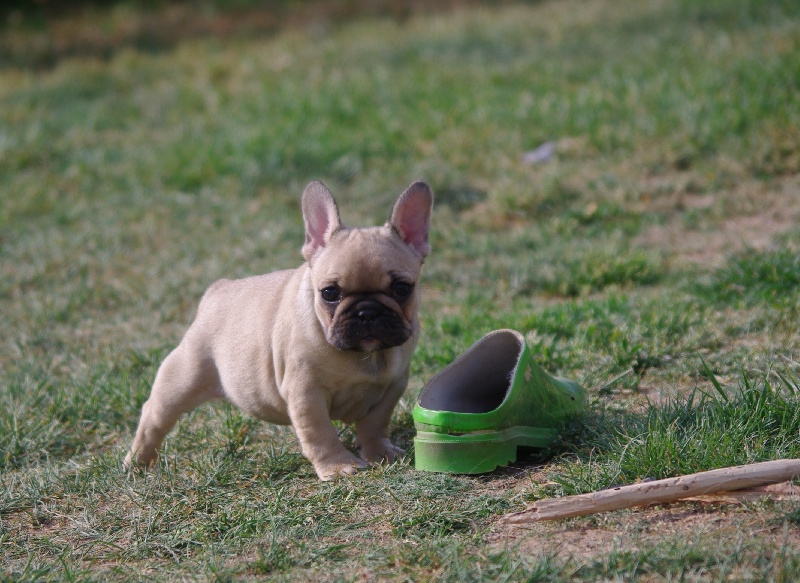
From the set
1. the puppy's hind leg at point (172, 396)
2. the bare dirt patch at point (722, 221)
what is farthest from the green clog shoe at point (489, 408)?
the bare dirt patch at point (722, 221)

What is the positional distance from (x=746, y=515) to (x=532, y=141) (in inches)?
261

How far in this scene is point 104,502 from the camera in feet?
14.8

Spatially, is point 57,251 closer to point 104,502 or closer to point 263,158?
point 263,158

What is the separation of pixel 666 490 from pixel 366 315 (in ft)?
4.67

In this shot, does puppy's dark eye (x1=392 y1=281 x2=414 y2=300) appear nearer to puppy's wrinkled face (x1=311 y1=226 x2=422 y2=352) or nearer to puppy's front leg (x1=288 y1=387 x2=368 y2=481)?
puppy's wrinkled face (x1=311 y1=226 x2=422 y2=352)

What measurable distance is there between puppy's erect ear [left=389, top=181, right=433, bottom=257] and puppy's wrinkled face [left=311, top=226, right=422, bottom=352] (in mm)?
185

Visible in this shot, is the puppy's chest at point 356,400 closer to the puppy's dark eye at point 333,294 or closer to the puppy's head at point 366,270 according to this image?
the puppy's head at point 366,270

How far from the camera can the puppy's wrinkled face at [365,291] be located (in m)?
4.35

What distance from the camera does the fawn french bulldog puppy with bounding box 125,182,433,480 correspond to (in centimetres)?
446

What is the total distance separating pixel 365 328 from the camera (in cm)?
433

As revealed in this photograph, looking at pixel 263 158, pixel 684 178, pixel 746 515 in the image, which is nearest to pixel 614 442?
pixel 746 515

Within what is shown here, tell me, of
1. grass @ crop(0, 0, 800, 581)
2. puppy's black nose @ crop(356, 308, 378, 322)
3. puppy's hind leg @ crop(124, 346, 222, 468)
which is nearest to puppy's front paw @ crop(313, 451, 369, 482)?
grass @ crop(0, 0, 800, 581)

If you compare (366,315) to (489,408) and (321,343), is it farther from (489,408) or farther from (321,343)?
(489,408)

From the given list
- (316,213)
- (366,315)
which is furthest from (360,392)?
(316,213)
